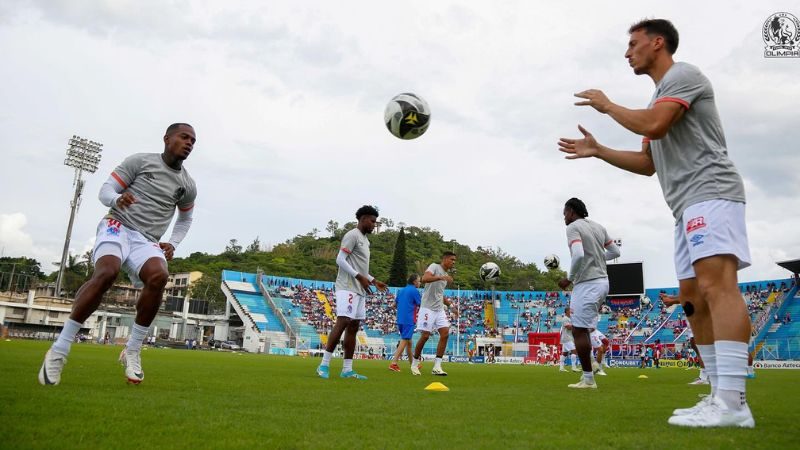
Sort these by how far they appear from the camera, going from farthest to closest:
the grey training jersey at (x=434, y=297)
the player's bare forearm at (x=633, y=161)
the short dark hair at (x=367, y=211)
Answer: the grey training jersey at (x=434, y=297) → the short dark hair at (x=367, y=211) → the player's bare forearm at (x=633, y=161)

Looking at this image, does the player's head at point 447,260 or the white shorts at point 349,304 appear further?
the player's head at point 447,260

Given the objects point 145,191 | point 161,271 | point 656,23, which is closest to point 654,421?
point 656,23

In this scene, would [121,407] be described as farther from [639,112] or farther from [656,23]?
[656,23]

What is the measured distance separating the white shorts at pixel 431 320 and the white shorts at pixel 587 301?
514cm

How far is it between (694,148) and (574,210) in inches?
174

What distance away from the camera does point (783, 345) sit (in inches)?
1569

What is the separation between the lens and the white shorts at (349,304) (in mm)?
9125

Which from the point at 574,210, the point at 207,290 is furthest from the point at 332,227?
→ the point at 574,210

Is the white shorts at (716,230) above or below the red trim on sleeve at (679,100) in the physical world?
below

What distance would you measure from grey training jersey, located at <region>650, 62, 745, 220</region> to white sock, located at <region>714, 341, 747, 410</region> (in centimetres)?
98

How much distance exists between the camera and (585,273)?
813cm

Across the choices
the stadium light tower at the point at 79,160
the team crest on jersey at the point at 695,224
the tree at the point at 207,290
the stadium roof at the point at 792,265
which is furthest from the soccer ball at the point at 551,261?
the tree at the point at 207,290

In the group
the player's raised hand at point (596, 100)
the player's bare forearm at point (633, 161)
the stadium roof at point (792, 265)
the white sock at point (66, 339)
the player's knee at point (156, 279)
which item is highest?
the stadium roof at point (792, 265)

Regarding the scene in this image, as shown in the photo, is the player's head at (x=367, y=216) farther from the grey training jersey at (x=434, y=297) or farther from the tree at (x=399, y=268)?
the tree at (x=399, y=268)
